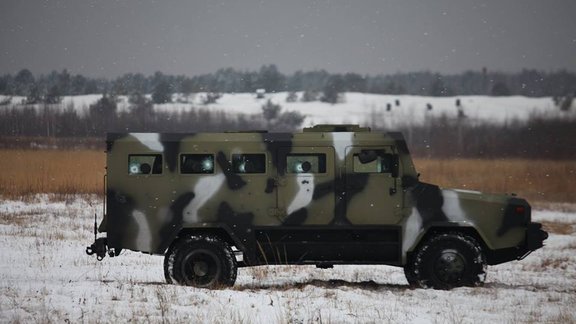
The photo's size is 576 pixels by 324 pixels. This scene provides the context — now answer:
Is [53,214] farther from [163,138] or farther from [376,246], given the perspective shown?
[376,246]

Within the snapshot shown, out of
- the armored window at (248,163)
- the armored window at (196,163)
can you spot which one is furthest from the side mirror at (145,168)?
the armored window at (248,163)

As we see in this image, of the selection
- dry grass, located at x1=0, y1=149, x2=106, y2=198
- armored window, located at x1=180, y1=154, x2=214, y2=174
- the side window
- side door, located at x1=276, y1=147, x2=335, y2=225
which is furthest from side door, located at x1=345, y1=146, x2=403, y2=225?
dry grass, located at x1=0, y1=149, x2=106, y2=198

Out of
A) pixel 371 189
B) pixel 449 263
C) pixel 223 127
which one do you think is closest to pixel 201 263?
pixel 371 189

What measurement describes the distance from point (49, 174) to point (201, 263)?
19.8 metres

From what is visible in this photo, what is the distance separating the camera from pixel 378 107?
66.0 m

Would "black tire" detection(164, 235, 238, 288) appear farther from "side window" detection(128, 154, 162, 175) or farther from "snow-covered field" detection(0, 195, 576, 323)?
"side window" detection(128, 154, 162, 175)

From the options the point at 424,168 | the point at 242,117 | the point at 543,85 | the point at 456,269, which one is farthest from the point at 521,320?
the point at 242,117

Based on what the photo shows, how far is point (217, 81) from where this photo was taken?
87.3 metres

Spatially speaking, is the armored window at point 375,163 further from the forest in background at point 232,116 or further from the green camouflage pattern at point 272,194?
the forest in background at point 232,116

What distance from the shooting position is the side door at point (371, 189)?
12070mm

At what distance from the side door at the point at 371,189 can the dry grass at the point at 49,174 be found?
19.1m

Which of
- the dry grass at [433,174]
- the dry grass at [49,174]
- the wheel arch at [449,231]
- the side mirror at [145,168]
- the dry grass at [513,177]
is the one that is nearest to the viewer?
the side mirror at [145,168]

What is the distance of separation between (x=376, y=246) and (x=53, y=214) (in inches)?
575

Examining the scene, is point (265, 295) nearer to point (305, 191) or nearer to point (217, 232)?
point (217, 232)
